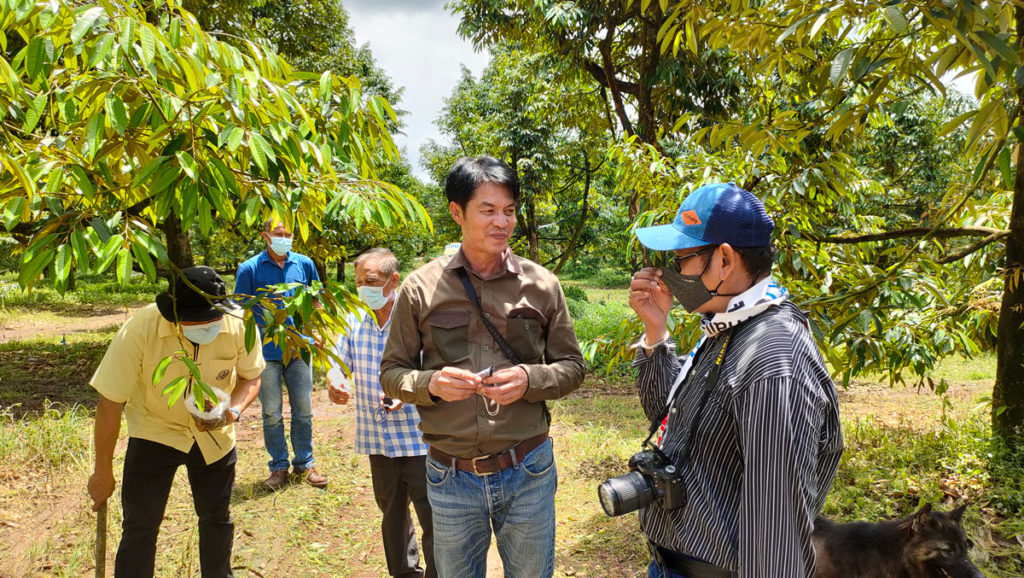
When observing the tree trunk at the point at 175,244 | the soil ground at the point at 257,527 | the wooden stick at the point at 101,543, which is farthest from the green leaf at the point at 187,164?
the tree trunk at the point at 175,244

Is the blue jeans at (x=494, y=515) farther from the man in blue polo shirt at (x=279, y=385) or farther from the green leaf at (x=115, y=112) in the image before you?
the man in blue polo shirt at (x=279, y=385)

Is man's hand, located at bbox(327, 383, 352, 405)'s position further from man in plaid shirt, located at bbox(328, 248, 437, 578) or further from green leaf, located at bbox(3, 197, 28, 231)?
green leaf, located at bbox(3, 197, 28, 231)

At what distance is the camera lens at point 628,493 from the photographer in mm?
1716

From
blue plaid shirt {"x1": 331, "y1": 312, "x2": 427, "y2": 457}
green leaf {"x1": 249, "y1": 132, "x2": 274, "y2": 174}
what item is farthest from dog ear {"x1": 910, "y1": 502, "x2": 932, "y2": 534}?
green leaf {"x1": 249, "y1": 132, "x2": 274, "y2": 174}

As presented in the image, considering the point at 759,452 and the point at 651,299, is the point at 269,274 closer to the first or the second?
the point at 651,299

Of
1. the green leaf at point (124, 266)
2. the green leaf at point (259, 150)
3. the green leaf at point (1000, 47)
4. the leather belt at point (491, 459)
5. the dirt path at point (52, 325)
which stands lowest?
the leather belt at point (491, 459)

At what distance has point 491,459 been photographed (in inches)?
90.5

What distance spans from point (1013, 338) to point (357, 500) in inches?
199

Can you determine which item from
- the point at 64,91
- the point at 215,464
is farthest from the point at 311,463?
the point at 64,91

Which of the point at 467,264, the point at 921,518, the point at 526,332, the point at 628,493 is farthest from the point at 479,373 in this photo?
the point at 921,518

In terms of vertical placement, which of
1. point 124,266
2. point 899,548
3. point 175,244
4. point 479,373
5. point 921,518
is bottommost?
point 899,548

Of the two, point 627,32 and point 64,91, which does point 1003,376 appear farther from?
point 627,32

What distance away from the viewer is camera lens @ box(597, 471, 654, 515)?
1716 millimetres

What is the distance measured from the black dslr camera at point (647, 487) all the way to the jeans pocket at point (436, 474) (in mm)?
748
